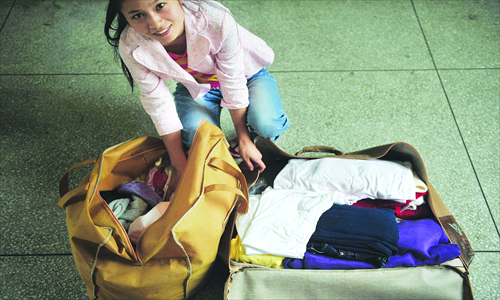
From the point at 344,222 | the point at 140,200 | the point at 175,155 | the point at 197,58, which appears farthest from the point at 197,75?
the point at 344,222

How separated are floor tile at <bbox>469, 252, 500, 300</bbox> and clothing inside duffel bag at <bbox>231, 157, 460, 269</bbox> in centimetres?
26

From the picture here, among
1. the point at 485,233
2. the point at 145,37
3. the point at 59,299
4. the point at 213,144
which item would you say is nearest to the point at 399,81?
the point at 485,233

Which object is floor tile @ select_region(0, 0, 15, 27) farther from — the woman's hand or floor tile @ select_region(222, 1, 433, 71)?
the woman's hand

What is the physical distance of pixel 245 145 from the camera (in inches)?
45.9

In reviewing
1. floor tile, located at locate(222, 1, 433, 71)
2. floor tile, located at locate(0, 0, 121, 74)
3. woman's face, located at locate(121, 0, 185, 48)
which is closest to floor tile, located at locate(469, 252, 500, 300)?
floor tile, located at locate(222, 1, 433, 71)

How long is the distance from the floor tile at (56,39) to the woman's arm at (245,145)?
815mm

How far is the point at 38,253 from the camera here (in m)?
1.19

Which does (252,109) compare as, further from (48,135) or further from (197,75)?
(48,135)

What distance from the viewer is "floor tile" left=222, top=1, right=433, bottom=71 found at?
1.68 m

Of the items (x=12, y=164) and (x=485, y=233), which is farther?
(x=12, y=164)

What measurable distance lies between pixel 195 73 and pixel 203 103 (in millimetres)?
129

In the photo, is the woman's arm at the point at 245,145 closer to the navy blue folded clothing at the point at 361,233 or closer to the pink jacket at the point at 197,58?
the pink jacket at the point at 197,58

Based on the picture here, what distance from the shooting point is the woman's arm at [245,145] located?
1.13 m

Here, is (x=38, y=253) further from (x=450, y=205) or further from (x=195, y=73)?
(x=450, y=205)
